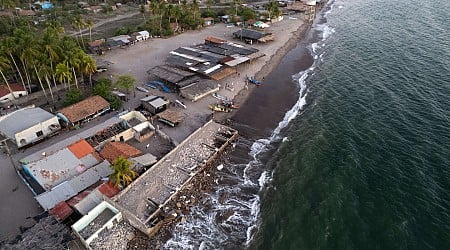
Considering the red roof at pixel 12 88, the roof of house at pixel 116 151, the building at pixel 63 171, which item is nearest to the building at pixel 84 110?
the building at pixel 63 171

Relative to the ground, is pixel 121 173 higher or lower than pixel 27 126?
lower

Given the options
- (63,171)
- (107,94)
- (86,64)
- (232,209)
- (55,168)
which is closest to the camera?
(232,209)

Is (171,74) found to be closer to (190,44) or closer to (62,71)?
(62,71)

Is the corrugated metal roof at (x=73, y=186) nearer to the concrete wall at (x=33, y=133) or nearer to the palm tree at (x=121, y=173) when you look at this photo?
the palm tree at (x=121, y=173)

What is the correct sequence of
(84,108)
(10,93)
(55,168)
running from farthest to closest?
1. (10,93)
2. (84,108)
3. (55,168)

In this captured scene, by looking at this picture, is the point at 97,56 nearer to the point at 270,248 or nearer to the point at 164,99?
the point at 164,99

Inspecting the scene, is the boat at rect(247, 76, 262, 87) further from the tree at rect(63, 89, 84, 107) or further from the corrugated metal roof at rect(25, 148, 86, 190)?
the corrugated metal roof at rect(25, 148, 86, 190)

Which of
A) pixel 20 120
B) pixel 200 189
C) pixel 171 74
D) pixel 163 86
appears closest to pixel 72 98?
pixel 20 120

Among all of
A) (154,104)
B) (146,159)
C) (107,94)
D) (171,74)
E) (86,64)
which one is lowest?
(146,159)
